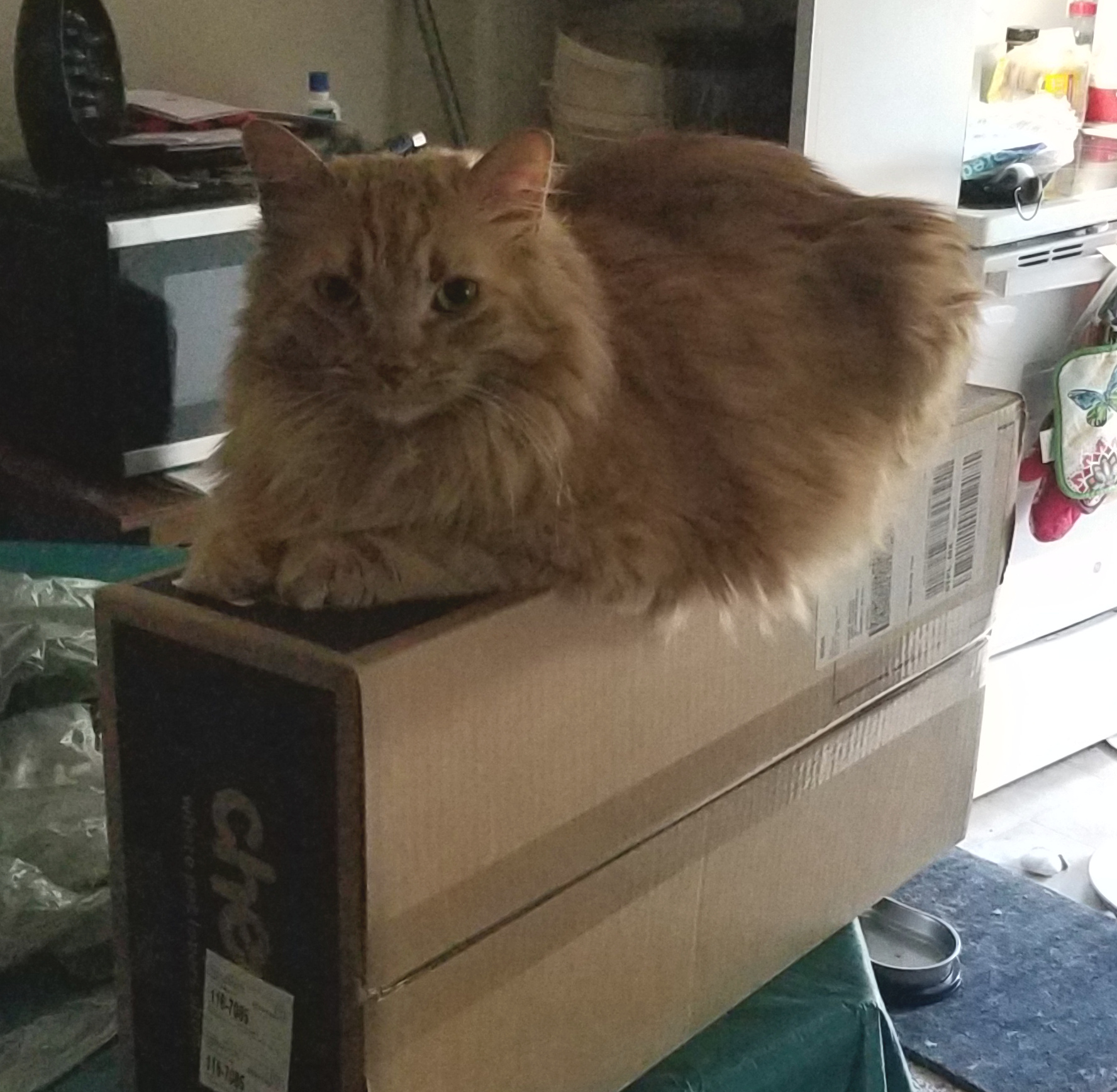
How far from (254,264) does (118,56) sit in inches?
39.1

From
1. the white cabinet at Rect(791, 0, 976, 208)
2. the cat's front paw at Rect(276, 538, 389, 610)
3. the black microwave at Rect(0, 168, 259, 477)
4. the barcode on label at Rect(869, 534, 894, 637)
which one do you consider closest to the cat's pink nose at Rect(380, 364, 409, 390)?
the cat's front paw at Rect(276, 538, 389, 610)

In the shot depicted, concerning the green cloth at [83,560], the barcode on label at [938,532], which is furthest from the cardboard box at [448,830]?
the green cloth at [83,560]

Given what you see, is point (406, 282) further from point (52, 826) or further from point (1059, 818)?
point (1059, 818)

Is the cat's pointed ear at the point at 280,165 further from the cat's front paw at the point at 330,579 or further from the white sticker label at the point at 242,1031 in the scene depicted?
the white sticker label at the point at 242,1031

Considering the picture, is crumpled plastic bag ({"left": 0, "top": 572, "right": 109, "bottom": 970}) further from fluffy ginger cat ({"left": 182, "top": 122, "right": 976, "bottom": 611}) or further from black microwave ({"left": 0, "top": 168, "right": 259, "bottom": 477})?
black microwave ({"left": 0, "top": 168, "right": 259, "bottom": 477})

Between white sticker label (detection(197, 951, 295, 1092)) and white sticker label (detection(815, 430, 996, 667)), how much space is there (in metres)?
0.47

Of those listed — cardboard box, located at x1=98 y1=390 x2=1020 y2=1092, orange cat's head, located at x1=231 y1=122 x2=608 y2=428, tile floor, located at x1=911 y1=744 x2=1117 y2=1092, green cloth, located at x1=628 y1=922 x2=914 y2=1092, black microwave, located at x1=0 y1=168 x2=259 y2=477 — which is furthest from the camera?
tile floor, located at x1=911 y1=744 x2=1117 y2=1092

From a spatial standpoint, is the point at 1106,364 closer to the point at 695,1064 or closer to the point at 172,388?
the point at 172,388

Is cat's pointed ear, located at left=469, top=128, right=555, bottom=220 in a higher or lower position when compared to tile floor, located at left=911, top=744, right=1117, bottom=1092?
higher

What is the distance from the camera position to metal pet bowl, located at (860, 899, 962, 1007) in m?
1.87

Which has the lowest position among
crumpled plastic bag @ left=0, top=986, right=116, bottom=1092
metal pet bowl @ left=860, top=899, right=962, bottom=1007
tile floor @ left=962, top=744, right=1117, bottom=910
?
tile floor @ left=962, top=744, right=1117, bottom=910

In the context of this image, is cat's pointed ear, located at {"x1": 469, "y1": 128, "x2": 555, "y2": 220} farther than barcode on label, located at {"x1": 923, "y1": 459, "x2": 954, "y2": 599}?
No

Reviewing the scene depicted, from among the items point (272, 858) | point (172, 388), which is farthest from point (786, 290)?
point (172, 388)

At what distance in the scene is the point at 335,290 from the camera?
888mm
